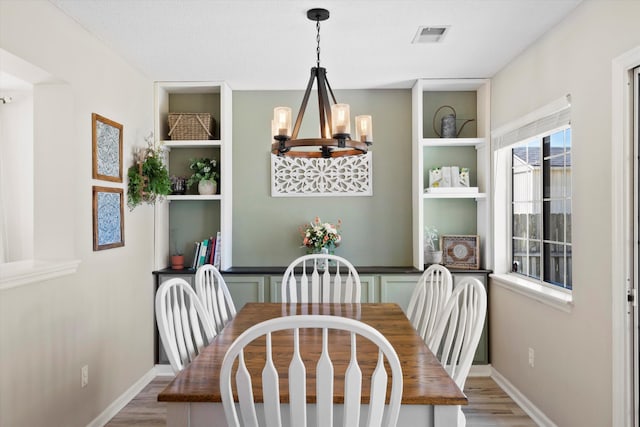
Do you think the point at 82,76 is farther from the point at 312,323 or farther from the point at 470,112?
the point at 470,112

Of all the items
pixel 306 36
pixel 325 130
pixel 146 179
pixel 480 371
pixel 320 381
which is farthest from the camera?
pixel 480 371

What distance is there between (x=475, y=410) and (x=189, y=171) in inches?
121

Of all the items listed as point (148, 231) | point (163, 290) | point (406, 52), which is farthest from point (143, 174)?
point (406, 52)

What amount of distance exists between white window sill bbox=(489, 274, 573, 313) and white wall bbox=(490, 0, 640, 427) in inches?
2.1

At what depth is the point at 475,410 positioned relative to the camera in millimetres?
3312

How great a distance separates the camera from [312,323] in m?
1.35

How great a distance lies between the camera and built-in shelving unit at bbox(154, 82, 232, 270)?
166 inches

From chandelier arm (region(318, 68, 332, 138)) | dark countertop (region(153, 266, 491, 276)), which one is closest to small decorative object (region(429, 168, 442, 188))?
dark countertop (region(153, 266, 491, 276))

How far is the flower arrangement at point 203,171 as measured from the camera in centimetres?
423

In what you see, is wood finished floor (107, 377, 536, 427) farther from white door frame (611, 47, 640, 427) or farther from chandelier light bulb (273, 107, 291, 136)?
chandelier light bulb (273, 107, 291, 136)

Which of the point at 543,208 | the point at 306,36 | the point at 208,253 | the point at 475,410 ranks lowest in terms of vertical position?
the point at 475,410

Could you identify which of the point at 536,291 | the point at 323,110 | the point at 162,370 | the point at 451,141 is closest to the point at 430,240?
the point at 451,141

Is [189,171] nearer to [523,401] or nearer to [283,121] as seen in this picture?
[283,121]

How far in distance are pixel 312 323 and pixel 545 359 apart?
233 cm
